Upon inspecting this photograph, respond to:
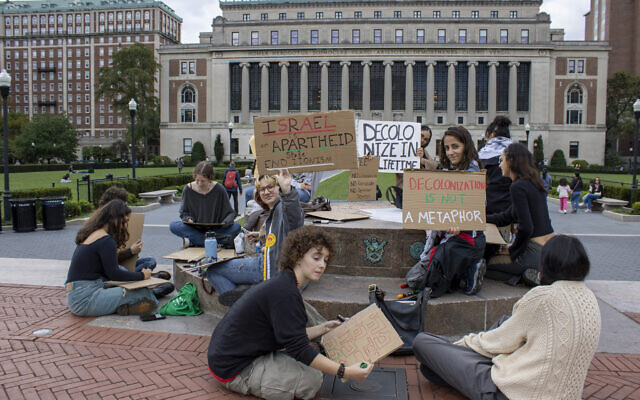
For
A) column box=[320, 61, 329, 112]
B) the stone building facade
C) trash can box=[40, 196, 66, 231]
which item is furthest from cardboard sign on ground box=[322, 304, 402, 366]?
column box=[320, 61, 329, 112]

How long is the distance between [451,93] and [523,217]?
228 feet

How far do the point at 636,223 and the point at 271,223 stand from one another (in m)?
16.3

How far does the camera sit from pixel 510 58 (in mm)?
69188

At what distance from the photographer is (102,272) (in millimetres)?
5863

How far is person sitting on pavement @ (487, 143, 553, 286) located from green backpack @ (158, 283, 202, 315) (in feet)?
12.5

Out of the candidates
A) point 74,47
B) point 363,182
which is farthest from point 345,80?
point 74,47

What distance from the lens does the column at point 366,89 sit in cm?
7162

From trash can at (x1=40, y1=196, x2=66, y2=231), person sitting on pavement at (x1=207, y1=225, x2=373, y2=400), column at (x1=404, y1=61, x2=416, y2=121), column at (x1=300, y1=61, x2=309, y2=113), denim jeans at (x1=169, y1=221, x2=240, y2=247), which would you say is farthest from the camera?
column at (x1=300, y1=61, x2=309, y2=113)

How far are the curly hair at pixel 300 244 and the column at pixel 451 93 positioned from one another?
70.8 metres

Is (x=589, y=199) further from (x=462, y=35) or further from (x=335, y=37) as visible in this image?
(x=335, y=37)

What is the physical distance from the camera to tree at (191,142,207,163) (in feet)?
228

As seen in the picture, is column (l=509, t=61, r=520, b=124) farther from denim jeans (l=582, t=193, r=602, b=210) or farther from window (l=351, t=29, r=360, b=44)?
denim jeans (l=582, t=193, r=602, b=210)

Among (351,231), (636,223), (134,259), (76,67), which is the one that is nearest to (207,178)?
(134,259)

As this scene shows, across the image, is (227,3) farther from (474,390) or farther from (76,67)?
(474,390)
